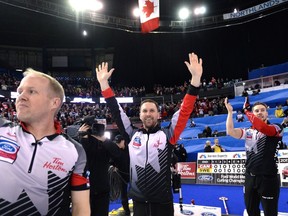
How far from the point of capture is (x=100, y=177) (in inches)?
150

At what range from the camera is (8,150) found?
1.50 metres

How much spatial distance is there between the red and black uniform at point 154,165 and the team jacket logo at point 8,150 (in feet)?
5.18

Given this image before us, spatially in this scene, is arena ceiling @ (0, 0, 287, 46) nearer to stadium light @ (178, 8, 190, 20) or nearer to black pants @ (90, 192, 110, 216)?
stadium light @ (178, 8, 190, 20)

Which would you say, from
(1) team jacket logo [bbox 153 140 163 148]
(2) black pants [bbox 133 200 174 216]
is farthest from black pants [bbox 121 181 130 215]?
(1) team jacket logo [bbox 153 140 163 148]

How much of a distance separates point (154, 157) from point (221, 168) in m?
6.71

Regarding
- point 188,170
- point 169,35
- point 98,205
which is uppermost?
point 169,35

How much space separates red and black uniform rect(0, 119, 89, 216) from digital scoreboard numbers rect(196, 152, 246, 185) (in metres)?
7.63

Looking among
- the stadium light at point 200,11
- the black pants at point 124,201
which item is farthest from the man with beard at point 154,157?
the stadium light at point 200,11

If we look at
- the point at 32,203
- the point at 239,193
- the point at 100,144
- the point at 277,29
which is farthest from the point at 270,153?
the point at 277,29

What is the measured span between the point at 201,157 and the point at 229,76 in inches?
691

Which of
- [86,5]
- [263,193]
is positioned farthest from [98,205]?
[86,5]

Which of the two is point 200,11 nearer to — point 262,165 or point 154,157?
point 262,165

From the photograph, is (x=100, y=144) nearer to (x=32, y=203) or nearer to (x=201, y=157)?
(x=32, y=203)

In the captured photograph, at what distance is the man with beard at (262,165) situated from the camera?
11.4 ft
